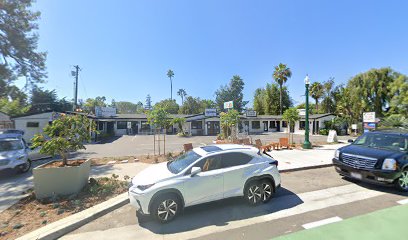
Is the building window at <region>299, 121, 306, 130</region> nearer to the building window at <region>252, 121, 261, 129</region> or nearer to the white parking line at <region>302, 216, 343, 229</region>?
the building window at <region>252, 121, 261, 129</region>

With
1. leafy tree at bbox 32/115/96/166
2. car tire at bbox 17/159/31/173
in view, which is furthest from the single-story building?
leafy tree at bbox 32/115/96/166

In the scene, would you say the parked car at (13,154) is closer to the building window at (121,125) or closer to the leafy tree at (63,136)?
the leafy tree at (63,136)

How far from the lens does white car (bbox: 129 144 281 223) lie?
4551mm

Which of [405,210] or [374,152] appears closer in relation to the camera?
[405,210]

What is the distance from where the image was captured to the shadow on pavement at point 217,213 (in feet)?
14.6

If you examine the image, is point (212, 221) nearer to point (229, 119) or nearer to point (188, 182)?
point (188, 182)

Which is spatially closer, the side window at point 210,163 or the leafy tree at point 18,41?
the side window at point 210,163

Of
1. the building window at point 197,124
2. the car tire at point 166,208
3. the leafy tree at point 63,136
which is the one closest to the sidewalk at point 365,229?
the car tire at point 166,208

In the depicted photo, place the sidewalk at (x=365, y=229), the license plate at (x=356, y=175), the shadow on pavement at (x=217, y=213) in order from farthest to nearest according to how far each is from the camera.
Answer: the license plate at (x=356, y=175) < the shadow on pavement at (x=217, y=213) < the sidewalk at (x=365, y=229)

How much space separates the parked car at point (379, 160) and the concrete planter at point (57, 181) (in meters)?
8.30

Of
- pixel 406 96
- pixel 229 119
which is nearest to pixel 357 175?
pixel 229 119

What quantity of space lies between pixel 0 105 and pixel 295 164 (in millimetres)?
46072

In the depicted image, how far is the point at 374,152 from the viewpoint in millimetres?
6441

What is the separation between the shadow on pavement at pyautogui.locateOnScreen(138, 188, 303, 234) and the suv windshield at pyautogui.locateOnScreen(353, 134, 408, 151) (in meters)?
3.57
